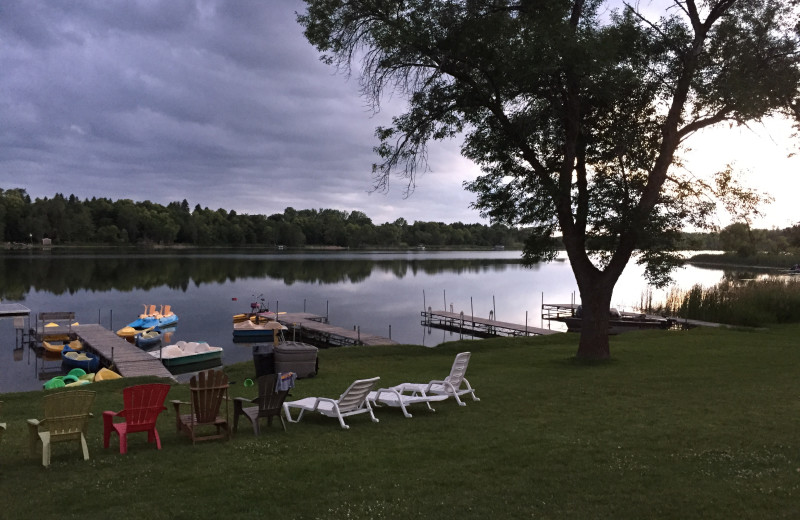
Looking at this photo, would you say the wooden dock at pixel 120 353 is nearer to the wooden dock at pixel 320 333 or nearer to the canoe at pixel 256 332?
the canoe at pixel 256 332

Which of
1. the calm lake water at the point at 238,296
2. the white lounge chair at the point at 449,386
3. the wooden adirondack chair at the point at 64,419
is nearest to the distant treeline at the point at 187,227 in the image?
the calm lake water at the point at 238,296

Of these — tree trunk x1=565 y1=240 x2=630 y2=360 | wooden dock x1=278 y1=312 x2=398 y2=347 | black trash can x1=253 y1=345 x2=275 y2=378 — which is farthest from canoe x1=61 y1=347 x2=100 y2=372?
tree trunk x1=565 y1=240 x2=630 y2=360

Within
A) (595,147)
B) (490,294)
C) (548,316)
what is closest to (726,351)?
(595,147)

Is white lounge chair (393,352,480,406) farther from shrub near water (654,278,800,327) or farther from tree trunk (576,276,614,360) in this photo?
shrub near water (654,278,800,327)

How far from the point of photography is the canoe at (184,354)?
24.6 metres

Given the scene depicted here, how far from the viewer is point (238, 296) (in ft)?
171

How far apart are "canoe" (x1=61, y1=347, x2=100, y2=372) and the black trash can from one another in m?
13.9

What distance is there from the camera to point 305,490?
17.9 ft

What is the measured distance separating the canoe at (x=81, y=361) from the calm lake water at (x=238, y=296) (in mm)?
886

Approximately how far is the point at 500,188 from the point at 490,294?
46.2 meters

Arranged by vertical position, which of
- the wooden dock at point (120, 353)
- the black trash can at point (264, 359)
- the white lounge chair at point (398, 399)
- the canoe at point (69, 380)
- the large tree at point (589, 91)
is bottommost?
the wooden dock at point (120, 353)

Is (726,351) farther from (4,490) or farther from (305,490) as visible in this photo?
(4,490)

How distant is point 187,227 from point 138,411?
159 m

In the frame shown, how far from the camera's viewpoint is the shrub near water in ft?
87.7
